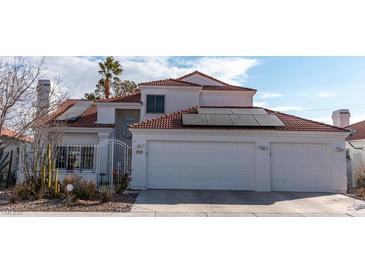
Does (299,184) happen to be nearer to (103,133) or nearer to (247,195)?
(247,195)

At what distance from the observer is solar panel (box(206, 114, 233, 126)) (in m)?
15.6

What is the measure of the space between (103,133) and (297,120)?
1252 centimetres

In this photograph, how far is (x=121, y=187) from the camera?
1333cm

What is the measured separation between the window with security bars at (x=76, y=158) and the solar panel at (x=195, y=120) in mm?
7016

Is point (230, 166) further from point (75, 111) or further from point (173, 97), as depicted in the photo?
point (75, 111)

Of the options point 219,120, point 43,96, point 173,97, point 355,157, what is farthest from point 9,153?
point 355,157

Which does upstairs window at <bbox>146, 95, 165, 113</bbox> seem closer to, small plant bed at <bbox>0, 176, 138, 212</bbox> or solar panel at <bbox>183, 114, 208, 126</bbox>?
solar panel at <bbox>183, 114, 208, 126</bbox>

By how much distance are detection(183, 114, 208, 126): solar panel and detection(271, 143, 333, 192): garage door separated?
4.04 m

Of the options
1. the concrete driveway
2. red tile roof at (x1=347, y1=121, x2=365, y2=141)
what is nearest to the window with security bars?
the concrete driveway

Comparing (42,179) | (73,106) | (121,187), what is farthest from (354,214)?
(73,106)

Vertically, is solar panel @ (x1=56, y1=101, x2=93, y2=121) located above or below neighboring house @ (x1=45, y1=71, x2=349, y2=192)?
above

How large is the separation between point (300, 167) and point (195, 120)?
6.28 metres

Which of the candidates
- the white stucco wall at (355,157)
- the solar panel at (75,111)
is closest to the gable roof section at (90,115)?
the solar panel at (75,111)

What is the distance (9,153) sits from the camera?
18.0m
